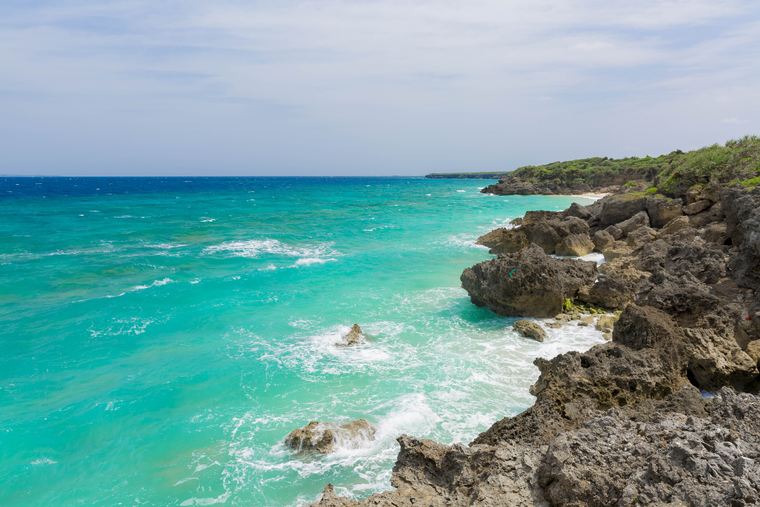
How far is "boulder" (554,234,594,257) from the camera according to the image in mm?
27922

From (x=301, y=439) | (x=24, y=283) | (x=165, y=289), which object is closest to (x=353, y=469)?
(x=301, y=439)

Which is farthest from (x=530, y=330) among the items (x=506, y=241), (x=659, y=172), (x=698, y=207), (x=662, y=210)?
(x=659, y=172)

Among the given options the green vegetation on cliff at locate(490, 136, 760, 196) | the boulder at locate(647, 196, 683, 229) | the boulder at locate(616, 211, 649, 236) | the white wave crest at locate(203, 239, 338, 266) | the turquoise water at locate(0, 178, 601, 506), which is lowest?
the turquoise water at locate(0, 178, 601, 506)

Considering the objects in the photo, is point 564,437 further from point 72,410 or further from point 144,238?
point 144,238

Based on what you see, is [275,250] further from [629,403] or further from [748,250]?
[629,403]

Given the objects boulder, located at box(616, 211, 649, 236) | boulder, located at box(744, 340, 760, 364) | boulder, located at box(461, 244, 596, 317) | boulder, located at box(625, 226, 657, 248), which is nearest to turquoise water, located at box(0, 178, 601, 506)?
boulder, located at box(461, 244, 596, 317)

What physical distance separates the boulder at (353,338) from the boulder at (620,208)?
81.0ft

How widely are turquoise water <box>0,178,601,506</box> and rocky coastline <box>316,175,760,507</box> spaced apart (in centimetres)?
258

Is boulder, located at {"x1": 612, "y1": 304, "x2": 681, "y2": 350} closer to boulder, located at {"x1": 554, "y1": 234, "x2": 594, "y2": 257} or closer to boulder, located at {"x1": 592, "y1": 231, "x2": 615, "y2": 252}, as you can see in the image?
boulder, located at {"x1": 554, "y1": 234, "x2": 594, "y2": 257}

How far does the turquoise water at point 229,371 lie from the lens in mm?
9648

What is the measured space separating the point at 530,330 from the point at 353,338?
605cm

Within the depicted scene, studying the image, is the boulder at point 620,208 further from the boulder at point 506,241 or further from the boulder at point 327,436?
the boulder at point 327,436

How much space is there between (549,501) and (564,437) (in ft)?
2.45

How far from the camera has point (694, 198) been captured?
96.2ft
